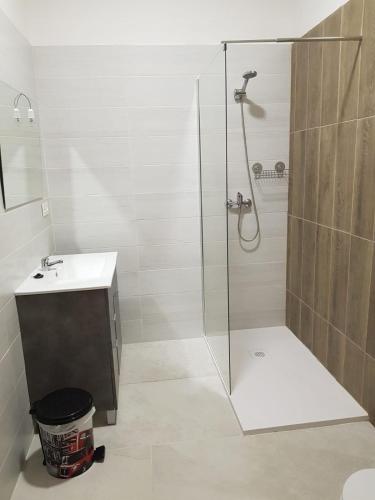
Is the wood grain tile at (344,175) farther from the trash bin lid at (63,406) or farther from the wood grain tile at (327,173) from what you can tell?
the trash bin lid at (63,406)

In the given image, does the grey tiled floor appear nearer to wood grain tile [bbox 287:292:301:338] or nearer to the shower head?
wood grain tile [bbox 287:292:301:338]

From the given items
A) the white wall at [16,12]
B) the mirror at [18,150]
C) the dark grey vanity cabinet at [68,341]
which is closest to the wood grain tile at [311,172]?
the dark grey vanity cabinet at [68,341]

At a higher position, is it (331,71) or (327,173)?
(331,71)

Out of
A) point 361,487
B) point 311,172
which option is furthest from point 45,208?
point 361,487

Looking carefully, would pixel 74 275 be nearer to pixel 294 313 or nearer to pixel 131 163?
pixel 131 163

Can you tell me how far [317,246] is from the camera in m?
2.75

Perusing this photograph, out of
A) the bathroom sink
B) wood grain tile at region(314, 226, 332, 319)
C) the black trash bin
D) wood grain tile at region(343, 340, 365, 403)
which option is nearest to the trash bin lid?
the black trash bin

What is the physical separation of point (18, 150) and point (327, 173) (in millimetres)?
1869

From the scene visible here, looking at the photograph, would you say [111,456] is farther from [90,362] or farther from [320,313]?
[320,313]

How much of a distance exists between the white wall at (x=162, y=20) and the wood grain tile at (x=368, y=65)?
0.66 metres

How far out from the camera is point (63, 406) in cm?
194

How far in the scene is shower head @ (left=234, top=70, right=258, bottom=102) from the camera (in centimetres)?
276

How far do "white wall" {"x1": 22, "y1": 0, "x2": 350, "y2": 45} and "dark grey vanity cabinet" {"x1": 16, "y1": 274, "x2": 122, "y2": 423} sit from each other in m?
1.83

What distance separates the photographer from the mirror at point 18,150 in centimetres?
203
